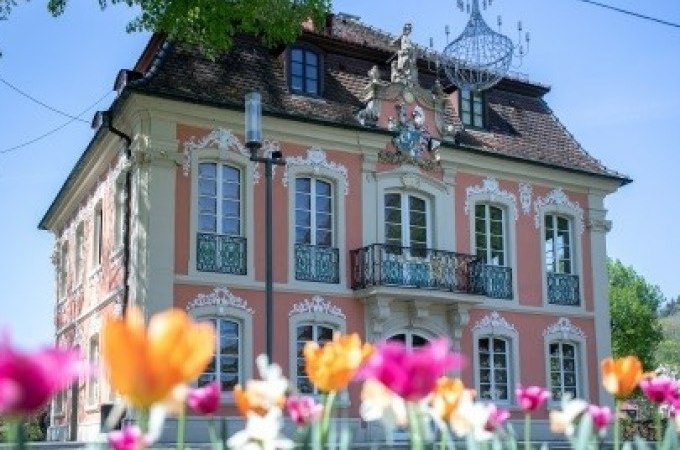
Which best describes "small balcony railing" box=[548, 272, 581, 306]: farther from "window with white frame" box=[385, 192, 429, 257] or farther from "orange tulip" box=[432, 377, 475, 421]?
"orange tulip" box=[432, 377, 475, 421]

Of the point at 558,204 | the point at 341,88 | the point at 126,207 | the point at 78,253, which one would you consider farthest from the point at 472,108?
the point at 78,253

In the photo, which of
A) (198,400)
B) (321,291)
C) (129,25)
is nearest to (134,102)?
(129,25)

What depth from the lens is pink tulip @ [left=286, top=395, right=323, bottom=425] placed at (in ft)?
8.40

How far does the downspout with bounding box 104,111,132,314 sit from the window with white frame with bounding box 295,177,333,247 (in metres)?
3.14

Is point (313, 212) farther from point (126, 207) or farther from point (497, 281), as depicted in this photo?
point (497, 281)

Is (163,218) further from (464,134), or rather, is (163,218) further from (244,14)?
(464,134)

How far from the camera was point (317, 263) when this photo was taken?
57.9ft

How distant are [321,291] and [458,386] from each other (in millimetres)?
15036

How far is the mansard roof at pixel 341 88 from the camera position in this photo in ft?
55.9

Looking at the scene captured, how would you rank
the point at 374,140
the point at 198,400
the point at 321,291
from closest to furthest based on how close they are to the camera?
1. the point at 198,400
2. the point at 321,291
3. the point at 374,140

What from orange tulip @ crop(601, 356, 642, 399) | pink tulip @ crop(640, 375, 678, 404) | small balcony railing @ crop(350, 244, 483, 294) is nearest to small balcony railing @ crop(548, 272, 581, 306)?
small balcony railing @ crop(350, 244, 483, 294)

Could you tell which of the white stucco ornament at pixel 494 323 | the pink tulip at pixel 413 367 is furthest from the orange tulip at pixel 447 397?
the white stucco ornament at pixel 494 323

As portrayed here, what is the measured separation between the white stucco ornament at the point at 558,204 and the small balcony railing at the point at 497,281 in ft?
5.31

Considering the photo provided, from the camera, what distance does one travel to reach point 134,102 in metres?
16.3
